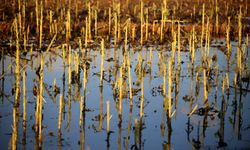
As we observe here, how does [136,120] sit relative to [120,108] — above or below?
below

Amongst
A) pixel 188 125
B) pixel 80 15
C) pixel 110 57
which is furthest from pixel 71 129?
pixel 80 15

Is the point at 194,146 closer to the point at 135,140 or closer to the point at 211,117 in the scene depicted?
the point at 135,140

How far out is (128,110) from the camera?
712 centimetres

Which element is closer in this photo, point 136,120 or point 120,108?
point 136,120

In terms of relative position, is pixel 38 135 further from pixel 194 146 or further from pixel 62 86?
pixel 62 86

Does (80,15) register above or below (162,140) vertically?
above

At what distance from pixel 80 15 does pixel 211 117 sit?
17583 millimetres

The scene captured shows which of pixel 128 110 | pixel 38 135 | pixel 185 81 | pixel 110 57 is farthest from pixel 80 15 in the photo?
pixel 38 135

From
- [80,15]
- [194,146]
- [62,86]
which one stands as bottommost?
[194,146]

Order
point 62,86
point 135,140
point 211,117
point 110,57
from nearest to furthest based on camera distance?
1. point 135,140
2. point 211,117
3. point 62,86
4. point 110,57

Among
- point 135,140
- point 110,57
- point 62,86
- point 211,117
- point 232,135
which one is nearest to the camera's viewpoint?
point 135,140

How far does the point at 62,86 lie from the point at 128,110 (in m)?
2.29

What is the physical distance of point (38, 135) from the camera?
550cm

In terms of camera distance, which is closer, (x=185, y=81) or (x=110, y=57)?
(x=185, y=81)
